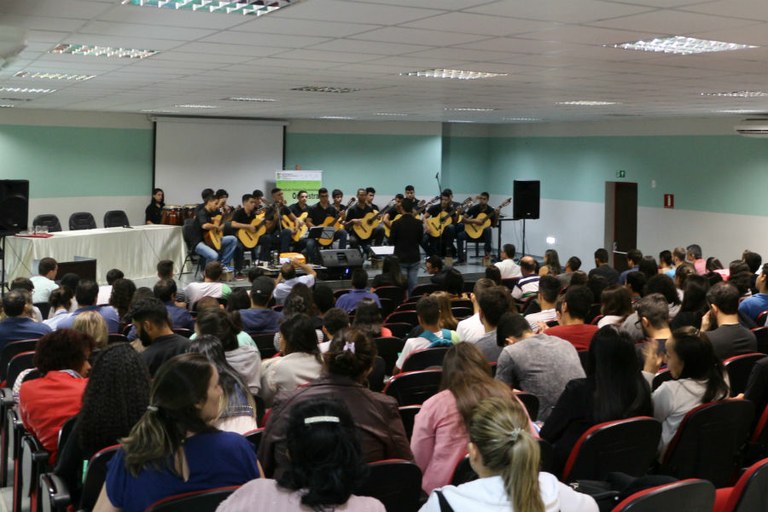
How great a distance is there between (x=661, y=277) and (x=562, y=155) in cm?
1211

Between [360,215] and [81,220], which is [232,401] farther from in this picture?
[81,220]

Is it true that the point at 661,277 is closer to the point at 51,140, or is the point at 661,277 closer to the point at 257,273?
the point at 257,273

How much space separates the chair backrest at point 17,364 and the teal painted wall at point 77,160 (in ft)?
36.5

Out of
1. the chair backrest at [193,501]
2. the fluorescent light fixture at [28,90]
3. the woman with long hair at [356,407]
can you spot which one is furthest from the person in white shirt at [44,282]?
the chair backrest at [193,501]

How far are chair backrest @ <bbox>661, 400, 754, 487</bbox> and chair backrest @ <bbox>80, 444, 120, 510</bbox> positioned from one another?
2527 mm

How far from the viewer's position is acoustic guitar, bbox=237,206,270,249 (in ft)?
45.1

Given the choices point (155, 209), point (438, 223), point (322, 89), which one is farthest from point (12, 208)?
point (438, 223)

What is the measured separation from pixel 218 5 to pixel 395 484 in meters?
3.28

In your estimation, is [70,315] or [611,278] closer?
[70,315]

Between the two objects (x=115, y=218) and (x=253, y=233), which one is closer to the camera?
(x=253, y=233)

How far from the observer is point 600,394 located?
370 centimetres

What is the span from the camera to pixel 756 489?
9.29ft

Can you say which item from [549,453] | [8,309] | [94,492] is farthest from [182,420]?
[8,309]

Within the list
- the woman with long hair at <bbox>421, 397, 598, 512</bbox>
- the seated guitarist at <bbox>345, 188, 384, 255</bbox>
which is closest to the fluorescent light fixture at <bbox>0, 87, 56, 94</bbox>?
the seated guitarist at <bbox>345, 188, 384, 255</bbox>
